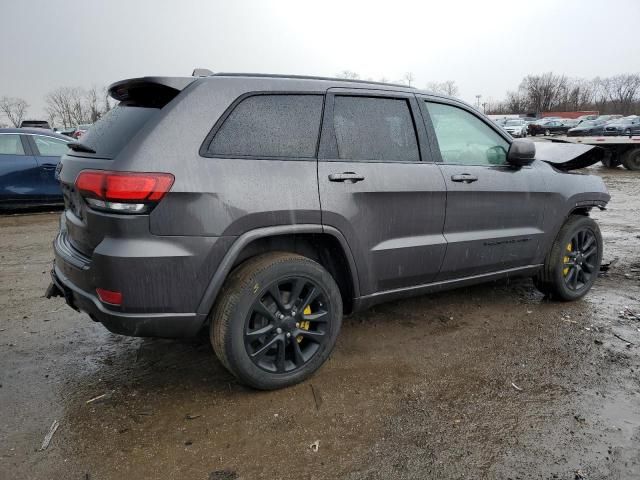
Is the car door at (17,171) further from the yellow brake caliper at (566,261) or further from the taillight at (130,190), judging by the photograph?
the yellow brake caliper at (566,261)

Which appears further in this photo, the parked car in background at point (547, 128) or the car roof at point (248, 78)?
the parked car in background at point (547, 128)

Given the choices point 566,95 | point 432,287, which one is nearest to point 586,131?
point 432,287

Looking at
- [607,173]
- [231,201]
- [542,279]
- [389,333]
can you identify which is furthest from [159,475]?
[607,173]

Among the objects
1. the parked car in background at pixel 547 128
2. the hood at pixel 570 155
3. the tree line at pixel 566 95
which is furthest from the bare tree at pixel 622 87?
the hood at pixel 570 155

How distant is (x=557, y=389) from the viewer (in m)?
2.88

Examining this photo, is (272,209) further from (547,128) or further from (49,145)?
(547,128)

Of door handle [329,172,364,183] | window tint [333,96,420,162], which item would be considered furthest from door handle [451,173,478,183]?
door handle [329,172,364,183]

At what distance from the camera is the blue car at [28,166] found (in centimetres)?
863

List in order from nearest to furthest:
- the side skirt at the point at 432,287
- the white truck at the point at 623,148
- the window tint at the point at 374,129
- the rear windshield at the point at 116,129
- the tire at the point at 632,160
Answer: the rear windshield at the point at 116,129 → the window tint at the point at 374,129 → the side skirt at the point at 432,287 → the white truck at the point at 623,148 → the tire at the point at 632,160

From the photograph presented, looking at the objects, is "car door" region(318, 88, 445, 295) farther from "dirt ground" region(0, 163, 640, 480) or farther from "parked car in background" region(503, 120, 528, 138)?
"parked car in background" region(503, 120, 528, 138)

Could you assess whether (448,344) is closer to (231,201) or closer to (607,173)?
(231,201)

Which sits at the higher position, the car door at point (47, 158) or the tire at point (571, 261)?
the car door at point (47, 158)

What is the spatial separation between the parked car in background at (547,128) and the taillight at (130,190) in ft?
146

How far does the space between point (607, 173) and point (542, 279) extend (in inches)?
593
